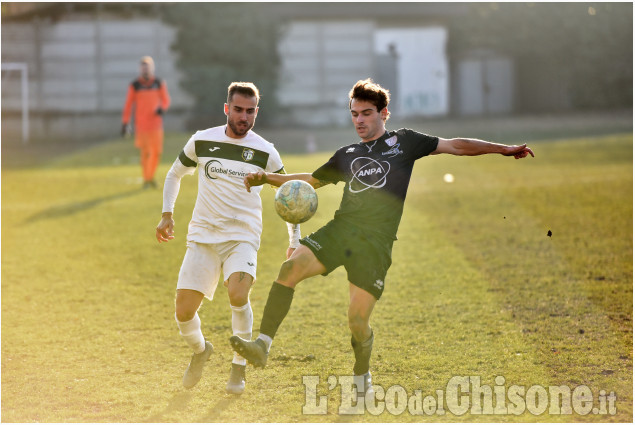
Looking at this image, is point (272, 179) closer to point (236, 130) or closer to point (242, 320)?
point (236, 130)

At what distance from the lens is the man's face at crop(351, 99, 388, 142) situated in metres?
6.05

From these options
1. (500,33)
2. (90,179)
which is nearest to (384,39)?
(500,33)

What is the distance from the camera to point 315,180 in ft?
20.4

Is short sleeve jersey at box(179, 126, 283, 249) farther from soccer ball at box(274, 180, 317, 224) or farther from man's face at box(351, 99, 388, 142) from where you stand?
man's face at box(351, 99, 388, 142)

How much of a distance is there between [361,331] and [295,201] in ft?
3.17

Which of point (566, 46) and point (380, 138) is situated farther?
point (566, 46)

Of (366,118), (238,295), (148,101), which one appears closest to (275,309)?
(238,295)

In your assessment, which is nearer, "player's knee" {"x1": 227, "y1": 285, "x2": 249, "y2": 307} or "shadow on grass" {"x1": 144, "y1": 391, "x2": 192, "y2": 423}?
"shadow on grass" {"x1": 144, "y1": 391, "x2": 192, "y2": 423}

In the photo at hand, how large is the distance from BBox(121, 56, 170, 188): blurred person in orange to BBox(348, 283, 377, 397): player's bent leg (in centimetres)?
1263

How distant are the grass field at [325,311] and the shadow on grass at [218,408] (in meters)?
0.01

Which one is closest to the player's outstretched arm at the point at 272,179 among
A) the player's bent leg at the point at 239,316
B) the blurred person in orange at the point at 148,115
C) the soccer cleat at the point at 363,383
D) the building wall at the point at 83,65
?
the player's bent leg at the point at 239,316

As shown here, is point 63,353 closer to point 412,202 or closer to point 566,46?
point 412,202

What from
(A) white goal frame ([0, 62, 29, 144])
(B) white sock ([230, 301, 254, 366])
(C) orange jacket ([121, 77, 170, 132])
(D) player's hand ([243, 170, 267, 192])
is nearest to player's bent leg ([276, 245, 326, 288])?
(B) white sock ([230, 301, 254, 366])

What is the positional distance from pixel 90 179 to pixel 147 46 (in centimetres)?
1750
